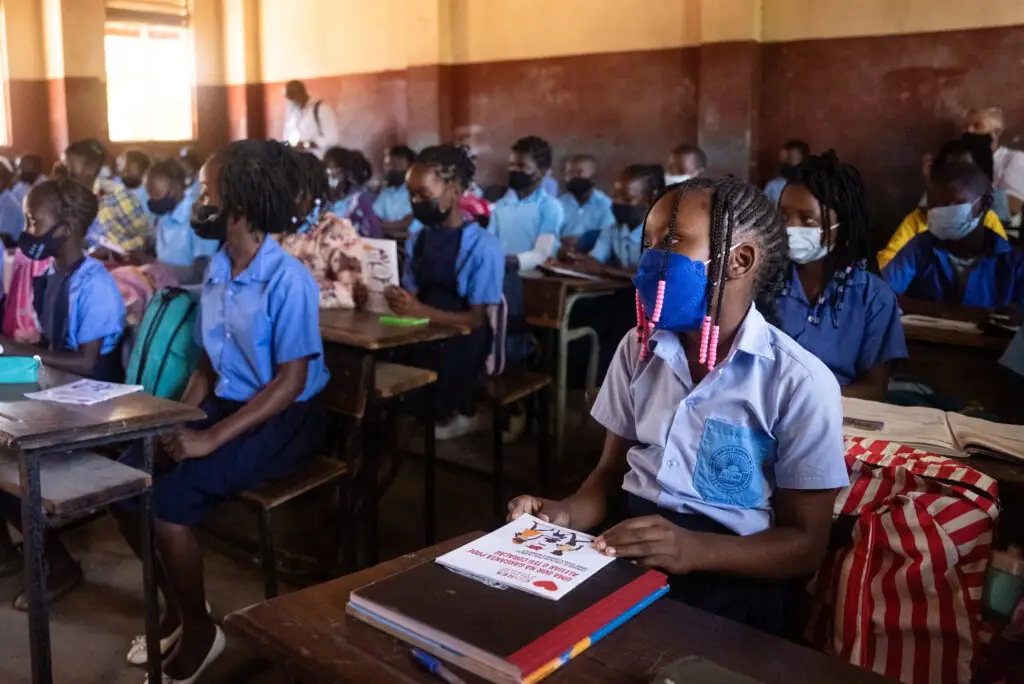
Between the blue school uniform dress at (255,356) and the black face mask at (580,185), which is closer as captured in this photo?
the blue school uniform dress at (255,356)

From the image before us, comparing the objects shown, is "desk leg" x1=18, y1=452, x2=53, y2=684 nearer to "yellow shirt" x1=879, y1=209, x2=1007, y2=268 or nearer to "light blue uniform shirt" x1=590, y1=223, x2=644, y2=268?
"light blue uniform shirt" x1=590, y1=223, x2=644, y2=268

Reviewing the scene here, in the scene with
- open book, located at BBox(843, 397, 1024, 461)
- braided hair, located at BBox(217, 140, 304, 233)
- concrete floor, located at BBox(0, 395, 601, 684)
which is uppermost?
braided hair, located at BBox(217, 140, 304, 233)

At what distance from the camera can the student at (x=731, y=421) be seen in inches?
60.1

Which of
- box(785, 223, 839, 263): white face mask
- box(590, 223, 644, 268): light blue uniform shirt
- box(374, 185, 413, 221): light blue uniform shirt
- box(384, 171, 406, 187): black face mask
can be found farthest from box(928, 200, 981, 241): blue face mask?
box(384, 171, 406, 187): black face mask

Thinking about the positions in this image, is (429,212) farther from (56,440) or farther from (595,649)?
(595,649)

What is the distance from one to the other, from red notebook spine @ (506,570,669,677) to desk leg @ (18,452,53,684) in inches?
55.0

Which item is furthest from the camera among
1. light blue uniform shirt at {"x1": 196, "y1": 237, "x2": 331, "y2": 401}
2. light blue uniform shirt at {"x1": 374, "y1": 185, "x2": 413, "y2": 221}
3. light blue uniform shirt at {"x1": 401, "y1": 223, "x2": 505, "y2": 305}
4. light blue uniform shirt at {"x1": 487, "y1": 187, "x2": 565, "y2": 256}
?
light blue uniform shirt at {"x1": 374, "y1": 185, "x2": 413, "y2": 221}

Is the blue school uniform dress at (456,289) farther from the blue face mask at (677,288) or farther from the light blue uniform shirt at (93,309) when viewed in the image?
the blue face mask at (677,288)

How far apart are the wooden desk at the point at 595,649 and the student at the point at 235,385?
4.28 feet

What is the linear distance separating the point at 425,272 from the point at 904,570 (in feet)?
8.39

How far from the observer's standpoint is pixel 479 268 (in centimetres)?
368

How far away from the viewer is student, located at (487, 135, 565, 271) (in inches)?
244

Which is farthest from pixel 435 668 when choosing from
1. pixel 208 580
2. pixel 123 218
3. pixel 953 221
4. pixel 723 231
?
pixel 123 218

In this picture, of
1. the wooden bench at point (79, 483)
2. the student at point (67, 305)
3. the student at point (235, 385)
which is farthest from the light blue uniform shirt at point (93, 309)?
the wooden bench at point (79, 483)
